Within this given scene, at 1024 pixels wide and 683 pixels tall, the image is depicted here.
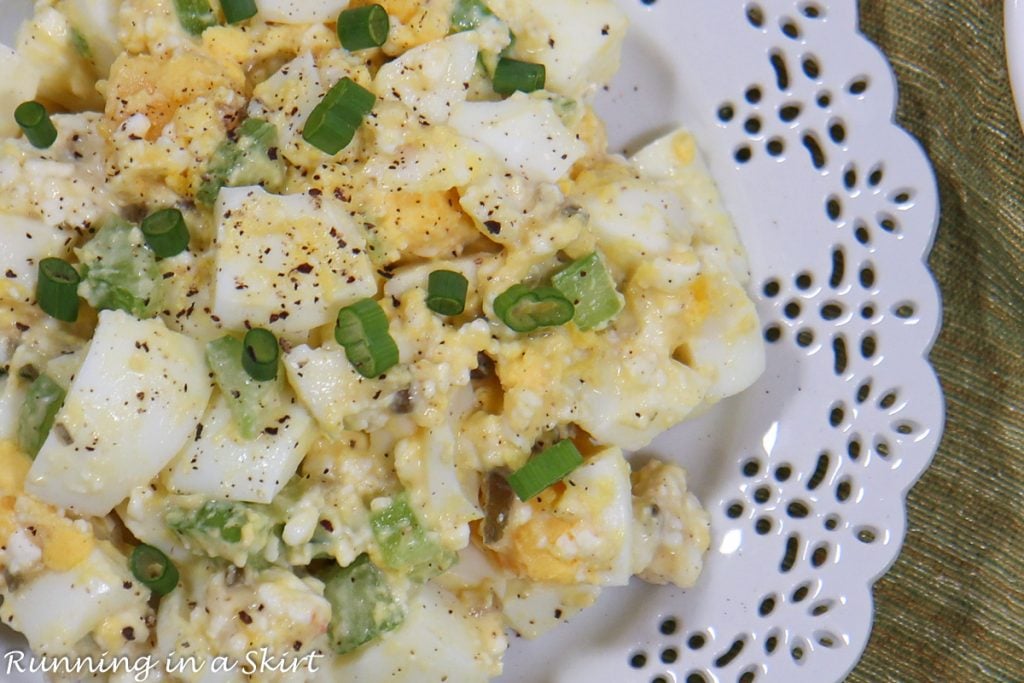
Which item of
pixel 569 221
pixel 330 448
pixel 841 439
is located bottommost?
pixel 841 439

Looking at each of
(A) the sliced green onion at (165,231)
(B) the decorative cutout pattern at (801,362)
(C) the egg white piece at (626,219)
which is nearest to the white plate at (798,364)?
(B) the decorative cutout pattern at (801,362)

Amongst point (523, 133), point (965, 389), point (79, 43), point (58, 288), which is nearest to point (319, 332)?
point (58, 288)

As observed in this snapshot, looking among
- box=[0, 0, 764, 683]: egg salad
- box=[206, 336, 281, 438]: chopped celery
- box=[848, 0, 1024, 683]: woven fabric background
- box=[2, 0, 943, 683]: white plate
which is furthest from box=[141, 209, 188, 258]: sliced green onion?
box=[848, 0, 1024, 683]: woven fabric background

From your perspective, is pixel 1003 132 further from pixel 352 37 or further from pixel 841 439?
pixel 352 37

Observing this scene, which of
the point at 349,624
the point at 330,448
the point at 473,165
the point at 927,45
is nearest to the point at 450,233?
the point at 473,165

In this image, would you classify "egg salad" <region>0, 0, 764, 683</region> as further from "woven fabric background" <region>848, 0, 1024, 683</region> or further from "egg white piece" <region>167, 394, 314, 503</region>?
"woven fabric background" <region>848, 0, 1024, 683</region>

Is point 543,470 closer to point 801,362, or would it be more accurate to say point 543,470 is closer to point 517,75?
point 801,362
